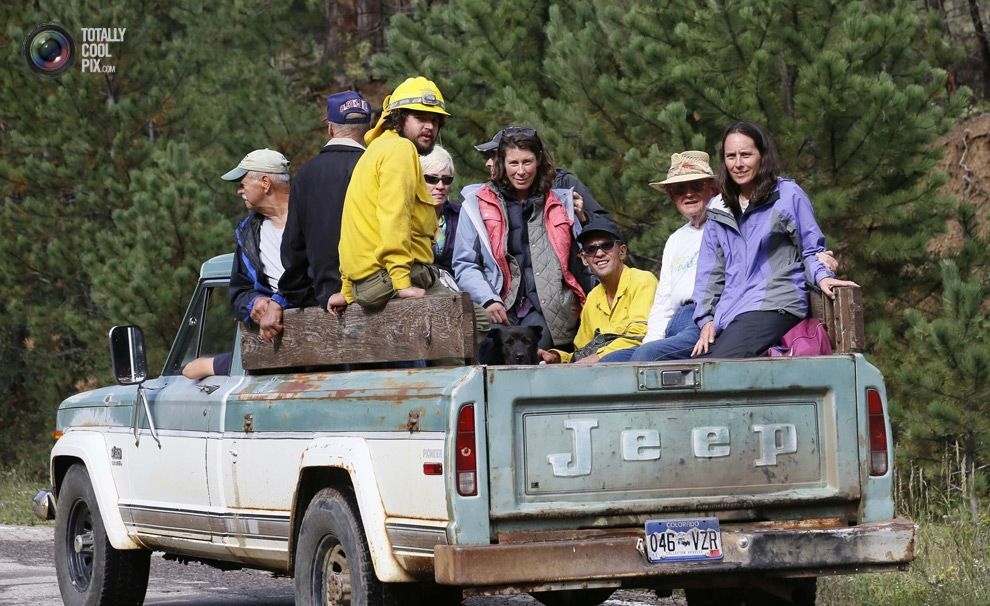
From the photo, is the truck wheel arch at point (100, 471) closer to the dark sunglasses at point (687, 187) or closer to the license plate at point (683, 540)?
the dark sunglasses at point (687, 187)

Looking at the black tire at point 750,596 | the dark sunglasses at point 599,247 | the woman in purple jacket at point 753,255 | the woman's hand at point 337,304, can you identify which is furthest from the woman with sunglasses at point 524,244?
the black tire at point 750,596

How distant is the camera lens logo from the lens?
1844cm

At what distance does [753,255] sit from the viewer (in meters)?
6.62

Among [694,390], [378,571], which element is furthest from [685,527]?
[378,571]

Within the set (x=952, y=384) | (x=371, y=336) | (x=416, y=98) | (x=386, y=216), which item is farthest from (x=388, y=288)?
(x=952, y=384)

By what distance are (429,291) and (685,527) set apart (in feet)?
5.26

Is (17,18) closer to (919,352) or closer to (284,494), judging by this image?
(919,352)

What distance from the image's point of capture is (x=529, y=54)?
611 inches

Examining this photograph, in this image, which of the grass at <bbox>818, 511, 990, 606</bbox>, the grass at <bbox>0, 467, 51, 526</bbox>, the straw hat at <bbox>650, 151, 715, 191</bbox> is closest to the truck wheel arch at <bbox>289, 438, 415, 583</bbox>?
the straw hat at <bbox>650, 151, 715, 191</bbox>

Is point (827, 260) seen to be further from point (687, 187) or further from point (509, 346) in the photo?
point (687, 187)

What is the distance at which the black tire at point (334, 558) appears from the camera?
226 inches

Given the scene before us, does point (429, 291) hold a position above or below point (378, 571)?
above

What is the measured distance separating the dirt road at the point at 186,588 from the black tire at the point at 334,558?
2415 millimetres

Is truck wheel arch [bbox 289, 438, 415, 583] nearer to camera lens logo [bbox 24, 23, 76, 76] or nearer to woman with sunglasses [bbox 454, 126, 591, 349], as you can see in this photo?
woman with sunglasses [bbox 454, 126, 591, 349]
